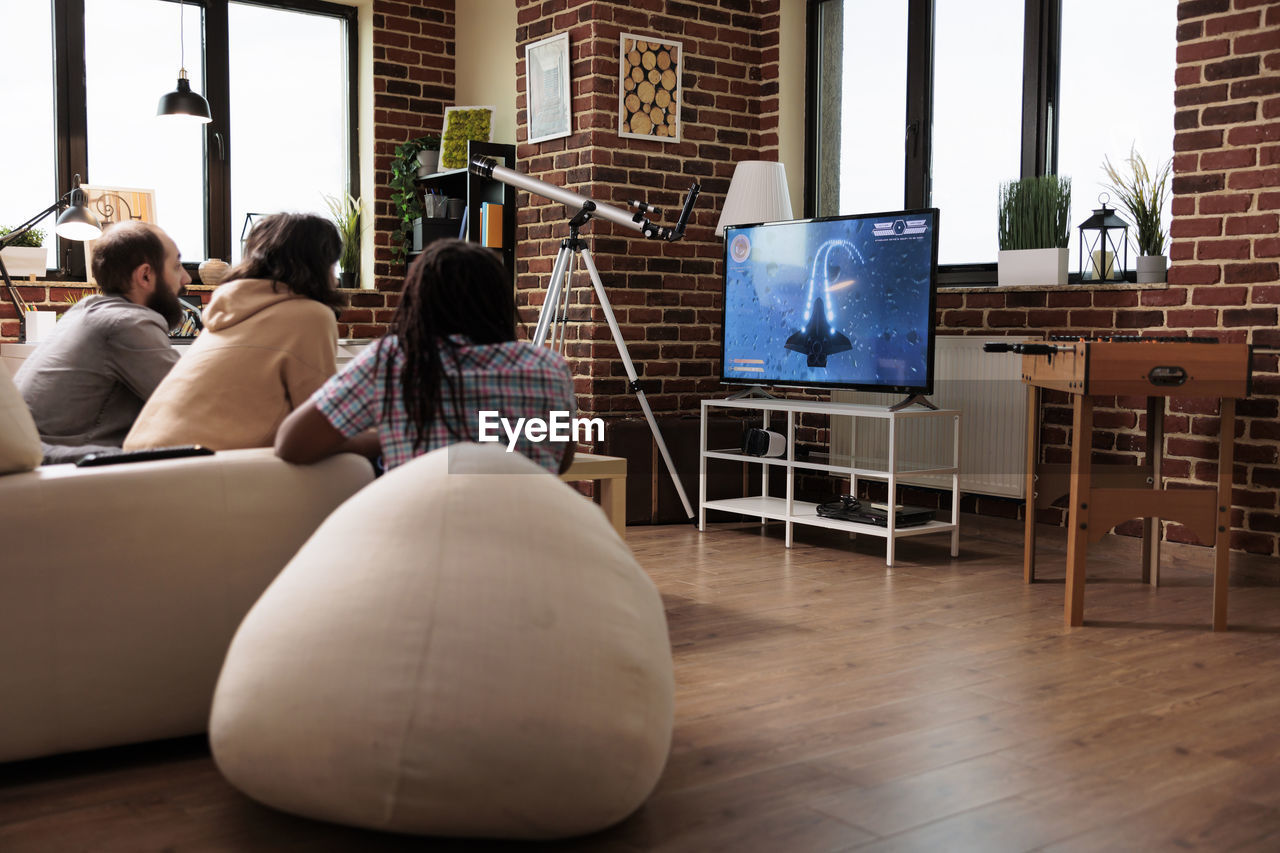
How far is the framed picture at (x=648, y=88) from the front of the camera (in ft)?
16.7

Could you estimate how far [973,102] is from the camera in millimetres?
4836

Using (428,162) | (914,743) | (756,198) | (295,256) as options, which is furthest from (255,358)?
(428,162)

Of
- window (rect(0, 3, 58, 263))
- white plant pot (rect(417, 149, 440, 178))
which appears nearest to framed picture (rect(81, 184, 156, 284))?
window (rect(0, 3, 58, 263))

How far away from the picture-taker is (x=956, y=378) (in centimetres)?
460

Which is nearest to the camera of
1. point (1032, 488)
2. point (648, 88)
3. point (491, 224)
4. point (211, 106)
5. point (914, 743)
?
point (914, 743)

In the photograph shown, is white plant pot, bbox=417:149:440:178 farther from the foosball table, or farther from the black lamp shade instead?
the foosball table

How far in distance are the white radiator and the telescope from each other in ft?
3.56

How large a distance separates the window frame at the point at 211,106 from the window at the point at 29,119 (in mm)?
37

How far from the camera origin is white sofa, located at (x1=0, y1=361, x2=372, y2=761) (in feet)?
6.61

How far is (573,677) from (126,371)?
149 centimetres

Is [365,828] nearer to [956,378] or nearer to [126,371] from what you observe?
[126,371]

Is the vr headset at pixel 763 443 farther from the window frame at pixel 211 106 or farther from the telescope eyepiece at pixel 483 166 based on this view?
the window frame at pixel 211 106

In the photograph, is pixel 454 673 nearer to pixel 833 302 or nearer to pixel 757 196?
pixel 833 302

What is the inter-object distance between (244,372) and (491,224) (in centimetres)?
Result: 315
